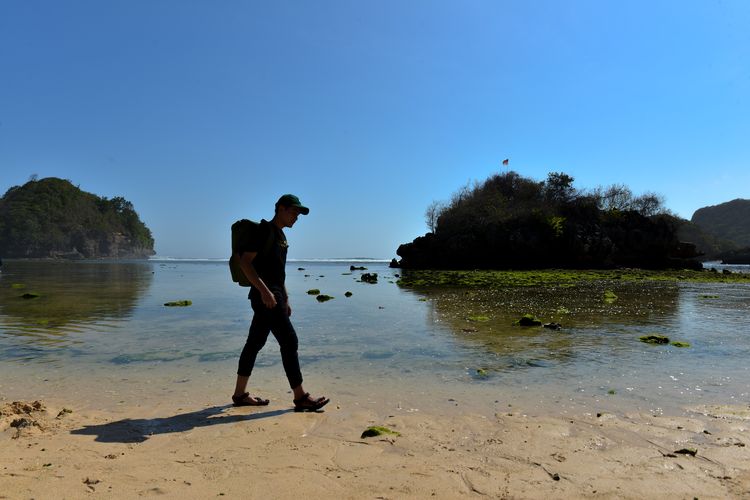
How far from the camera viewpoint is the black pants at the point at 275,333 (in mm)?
Result: 5262

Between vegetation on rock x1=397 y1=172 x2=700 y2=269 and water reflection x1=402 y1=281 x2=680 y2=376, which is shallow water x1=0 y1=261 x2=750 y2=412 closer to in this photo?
water reflection x1=402 y1=281 x2=680 y2=376

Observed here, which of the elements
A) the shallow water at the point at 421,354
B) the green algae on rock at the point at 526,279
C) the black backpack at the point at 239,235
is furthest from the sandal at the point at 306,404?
the green algae on rock at the point at 526,279

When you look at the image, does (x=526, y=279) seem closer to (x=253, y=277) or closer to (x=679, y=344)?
(x=679, y=344)

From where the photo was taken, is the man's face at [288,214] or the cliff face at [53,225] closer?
the man's face at [288,214]

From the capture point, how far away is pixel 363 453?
12.8ft

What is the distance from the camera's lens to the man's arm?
5.04 metres

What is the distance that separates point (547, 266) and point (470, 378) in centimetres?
6114

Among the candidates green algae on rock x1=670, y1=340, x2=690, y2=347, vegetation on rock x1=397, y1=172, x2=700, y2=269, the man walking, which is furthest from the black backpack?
vegetation on rock x1=397, y1=172, x2=700, y2=269

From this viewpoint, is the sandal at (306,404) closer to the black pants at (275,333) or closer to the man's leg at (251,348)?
the black pants at (275,333)

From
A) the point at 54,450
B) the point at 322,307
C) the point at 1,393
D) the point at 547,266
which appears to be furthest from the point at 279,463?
the point at 547,266

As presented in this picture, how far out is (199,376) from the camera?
686 cm

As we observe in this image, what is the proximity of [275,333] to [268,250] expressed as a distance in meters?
0.98

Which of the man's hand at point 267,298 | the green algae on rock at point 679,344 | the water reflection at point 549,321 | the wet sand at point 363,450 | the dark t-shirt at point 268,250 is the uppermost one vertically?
the dark t-shirt at point 268,250

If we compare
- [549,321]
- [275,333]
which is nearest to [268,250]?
[275,333]
